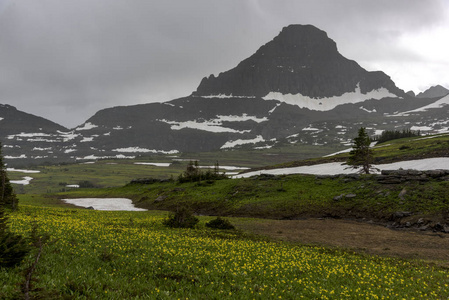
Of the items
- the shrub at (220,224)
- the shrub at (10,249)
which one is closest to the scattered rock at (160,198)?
the shrub at (220,224)

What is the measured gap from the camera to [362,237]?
100ft

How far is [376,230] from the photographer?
3381 centimetres

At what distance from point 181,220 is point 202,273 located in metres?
18.1

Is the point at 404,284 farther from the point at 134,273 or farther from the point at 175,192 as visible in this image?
the point at 175,192

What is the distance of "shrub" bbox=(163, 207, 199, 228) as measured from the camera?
3225 centimetres

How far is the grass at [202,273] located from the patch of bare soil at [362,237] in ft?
15.7

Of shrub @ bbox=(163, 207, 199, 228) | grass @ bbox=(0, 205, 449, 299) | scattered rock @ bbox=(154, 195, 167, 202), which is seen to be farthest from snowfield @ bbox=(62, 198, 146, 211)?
grass @ bbox=(0, 205, 449, 299)

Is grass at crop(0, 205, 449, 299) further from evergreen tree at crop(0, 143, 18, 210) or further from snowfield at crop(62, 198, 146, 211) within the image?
snowfield at crop(62, 198, 146, 211)

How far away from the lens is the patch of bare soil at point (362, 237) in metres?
24.8

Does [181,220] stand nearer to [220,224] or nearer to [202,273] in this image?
[220,224]

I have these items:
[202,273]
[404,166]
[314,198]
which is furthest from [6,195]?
[404,166]

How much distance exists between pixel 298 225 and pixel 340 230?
5462 millimetres

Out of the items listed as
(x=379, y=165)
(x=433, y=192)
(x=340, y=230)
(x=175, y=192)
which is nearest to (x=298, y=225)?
(x=340, y=230)

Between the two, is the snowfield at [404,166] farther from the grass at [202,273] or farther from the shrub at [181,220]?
the grass at [202,273]
